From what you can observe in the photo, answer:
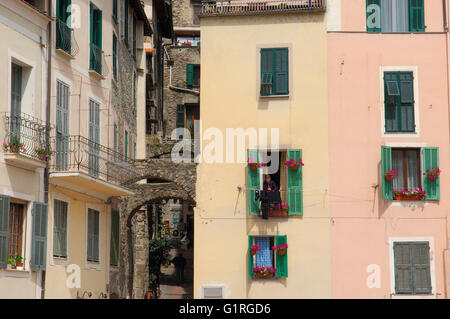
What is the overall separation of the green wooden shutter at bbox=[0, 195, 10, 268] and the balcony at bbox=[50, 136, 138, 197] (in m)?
2.68

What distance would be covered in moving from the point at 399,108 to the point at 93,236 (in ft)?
31.8

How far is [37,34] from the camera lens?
21.5m

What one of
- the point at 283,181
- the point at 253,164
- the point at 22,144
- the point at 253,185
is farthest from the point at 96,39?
the point at 283,181

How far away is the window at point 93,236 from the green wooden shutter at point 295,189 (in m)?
5.87

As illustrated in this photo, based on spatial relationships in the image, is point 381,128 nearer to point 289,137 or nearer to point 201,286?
point 289,137

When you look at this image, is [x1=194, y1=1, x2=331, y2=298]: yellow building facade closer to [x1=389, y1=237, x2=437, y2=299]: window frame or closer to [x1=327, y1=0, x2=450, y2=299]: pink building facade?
[x1=327, y1=0, x2=450, y2=299]: pink building facade

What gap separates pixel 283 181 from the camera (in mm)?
24906

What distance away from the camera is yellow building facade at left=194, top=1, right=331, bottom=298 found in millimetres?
24141

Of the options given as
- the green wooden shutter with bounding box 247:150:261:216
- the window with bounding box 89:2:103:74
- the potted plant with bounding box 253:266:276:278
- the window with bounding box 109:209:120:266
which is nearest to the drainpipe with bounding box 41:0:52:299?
the window with bounding box 89:2:103:74

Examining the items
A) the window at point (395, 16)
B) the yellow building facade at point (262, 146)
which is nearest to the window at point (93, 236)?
the yellow building facade at point (262, 146)

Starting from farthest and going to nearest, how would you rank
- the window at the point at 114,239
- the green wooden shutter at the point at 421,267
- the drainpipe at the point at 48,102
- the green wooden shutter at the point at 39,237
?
the window at the point at 114,239 < the green wooden shutter at the point at 421,267 < the drainpipe at the point at 48,102 < the green wooden shutter at the point at 39,237

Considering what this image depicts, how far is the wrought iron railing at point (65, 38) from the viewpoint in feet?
74.6

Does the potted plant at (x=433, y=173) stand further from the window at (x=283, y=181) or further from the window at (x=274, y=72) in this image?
the window at (x=274, y=72)

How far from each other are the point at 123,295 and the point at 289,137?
8.99 m
